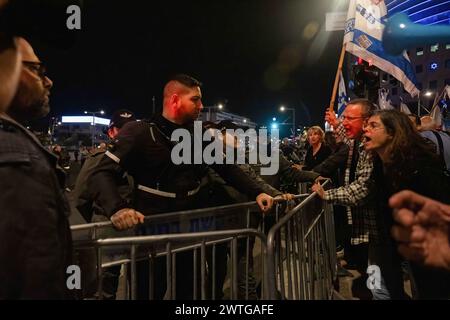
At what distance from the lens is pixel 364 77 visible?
834 cm

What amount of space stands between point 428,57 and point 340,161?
274 ft

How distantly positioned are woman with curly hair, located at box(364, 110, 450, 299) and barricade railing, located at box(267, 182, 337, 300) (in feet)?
2.25

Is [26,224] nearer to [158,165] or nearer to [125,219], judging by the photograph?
[125,219]

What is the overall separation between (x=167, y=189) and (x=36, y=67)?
1634 millimetres

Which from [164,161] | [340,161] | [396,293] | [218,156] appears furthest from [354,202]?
[340,161]

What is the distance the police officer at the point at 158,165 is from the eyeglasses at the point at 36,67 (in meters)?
1.14

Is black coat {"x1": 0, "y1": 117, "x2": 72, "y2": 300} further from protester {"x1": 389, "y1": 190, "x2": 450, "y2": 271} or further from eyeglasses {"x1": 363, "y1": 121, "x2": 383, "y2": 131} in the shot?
eyeglasses {"x1": 363, "y1": 121, "x2": 383, "y2": 131}

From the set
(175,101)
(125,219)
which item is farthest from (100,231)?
(175,101)

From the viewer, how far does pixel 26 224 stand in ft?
5.23

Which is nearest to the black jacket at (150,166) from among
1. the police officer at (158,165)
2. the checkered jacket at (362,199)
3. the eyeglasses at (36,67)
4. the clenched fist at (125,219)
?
the police officer at (158,165)

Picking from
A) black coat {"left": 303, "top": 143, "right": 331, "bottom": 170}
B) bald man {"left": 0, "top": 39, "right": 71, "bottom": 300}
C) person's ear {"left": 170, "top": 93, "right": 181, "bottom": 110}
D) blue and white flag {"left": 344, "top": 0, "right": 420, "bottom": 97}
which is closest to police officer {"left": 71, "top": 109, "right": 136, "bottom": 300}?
person's ear {"left": 170, "top": 93, "right": 181, "bottom": 110}

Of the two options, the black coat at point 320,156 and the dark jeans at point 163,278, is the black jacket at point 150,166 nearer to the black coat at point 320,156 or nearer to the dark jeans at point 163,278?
the dark jeans at point 163,278

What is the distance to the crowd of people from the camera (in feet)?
5.24

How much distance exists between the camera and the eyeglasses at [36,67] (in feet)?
6.51
